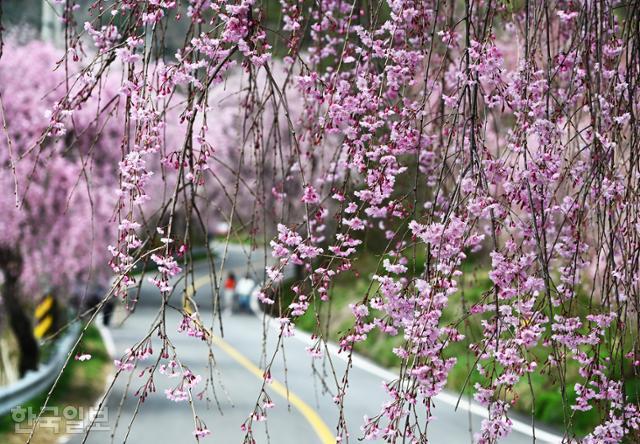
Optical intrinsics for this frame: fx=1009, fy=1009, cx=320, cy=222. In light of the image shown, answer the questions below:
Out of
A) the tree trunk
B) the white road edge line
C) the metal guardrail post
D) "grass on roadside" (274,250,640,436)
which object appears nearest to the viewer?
"grass on roadside" (274,250,640,436)

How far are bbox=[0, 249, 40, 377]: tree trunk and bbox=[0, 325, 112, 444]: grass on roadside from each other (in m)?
0.48

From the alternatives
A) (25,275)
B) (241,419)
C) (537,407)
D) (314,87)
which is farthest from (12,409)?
(314,87)

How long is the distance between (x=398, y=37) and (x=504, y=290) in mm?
1649

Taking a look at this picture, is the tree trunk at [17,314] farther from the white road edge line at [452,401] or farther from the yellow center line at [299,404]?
the white road edge line at [452,401]

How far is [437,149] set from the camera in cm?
426

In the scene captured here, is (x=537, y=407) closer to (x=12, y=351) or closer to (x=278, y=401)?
(x=278, y=401)

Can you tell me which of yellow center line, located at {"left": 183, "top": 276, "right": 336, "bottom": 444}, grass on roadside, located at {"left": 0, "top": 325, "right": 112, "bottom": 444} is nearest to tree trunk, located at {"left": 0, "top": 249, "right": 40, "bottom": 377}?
grass on roadside, located at {"left": 0, "top": 325, "right": 112, "bottom": 444}

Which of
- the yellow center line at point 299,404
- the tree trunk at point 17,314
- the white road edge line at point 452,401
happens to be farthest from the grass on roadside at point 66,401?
the white road edge line at point 452,401

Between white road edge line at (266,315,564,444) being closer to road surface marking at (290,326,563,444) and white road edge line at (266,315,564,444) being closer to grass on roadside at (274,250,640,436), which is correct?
road surface marking at (290,326,563,444)

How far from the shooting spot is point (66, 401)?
39.0 feet

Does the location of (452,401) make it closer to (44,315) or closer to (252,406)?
(252,406)

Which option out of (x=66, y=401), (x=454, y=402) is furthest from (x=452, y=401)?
(x=66, y=401)

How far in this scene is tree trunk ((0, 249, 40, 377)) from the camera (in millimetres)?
12297

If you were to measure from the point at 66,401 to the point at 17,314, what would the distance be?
1.43 meters
